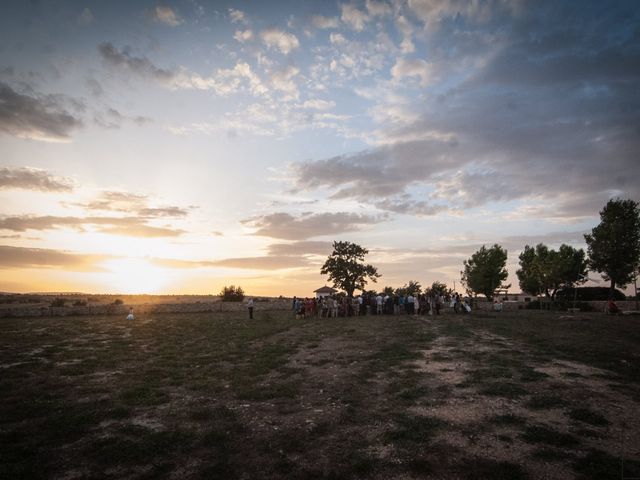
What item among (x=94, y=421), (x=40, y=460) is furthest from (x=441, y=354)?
(x=40, y=460)

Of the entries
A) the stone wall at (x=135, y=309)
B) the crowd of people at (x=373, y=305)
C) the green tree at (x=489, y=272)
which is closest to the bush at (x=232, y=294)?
the stone wall at (x=135, y=309)

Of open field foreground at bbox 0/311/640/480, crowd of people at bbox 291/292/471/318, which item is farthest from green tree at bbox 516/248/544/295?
open field foreground at bbox 0/311/640/480

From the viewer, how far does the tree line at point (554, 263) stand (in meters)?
45.0

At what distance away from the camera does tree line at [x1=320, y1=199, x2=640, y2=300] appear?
4497cm

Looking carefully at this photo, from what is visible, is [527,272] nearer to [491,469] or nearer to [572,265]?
[572,265]

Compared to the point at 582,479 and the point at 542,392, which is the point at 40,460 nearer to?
the point at 582,479

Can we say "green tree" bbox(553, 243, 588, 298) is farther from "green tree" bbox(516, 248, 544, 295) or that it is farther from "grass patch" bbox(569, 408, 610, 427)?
"grass patch" bbox(569, 408, 610, 427)

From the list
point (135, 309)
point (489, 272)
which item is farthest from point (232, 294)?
point (489, 272)

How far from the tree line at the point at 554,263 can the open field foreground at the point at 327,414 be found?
42.5 meters

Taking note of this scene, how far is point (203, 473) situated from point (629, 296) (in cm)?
7023

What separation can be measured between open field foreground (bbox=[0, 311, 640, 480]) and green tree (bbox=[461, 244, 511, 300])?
5794 centimetres

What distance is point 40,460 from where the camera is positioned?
17.2ft

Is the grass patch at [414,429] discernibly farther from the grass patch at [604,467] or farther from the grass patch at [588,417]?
the grass patch at [588,417]

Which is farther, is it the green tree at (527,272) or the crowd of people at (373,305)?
the green tree at (527,272)
